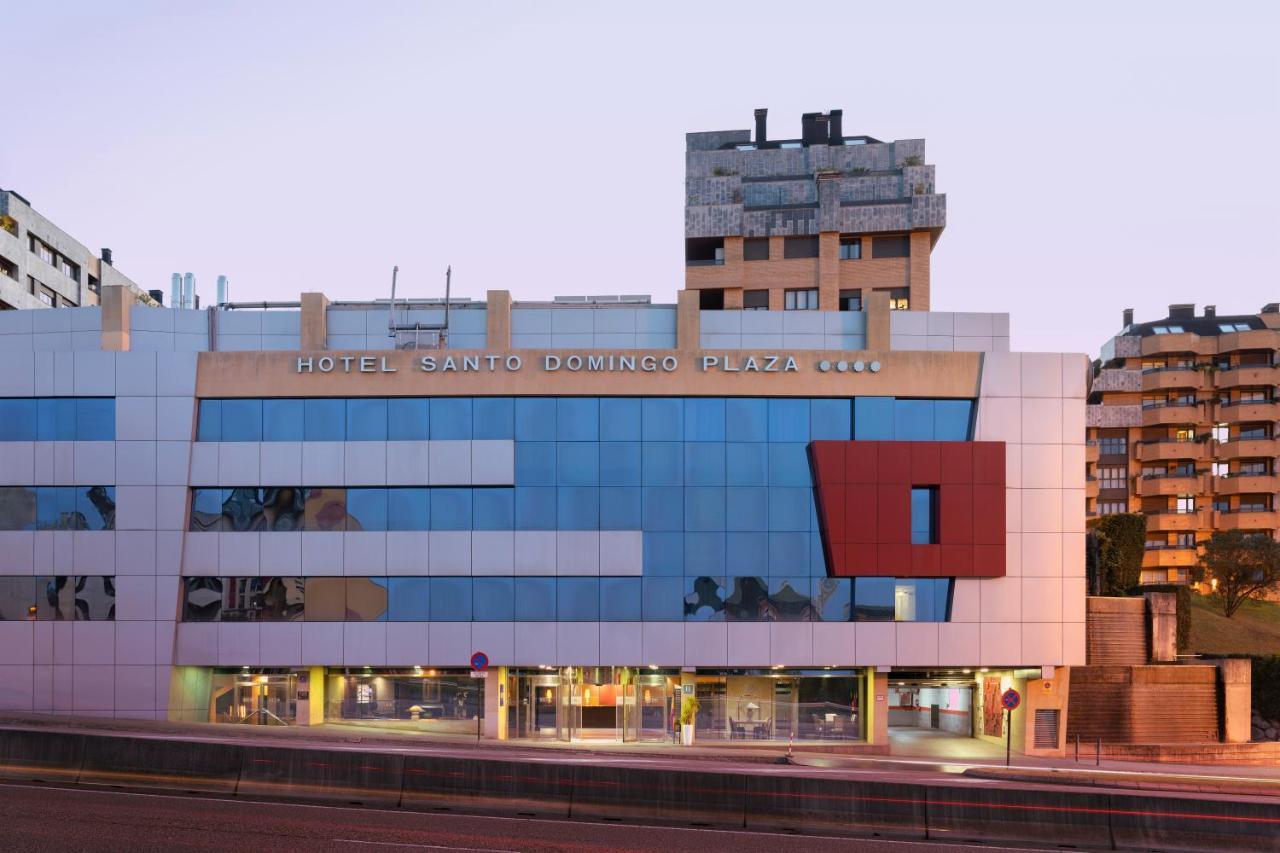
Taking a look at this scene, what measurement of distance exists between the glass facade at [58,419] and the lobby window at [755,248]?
3341 cm

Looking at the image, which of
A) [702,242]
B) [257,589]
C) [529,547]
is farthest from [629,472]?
[702,242]

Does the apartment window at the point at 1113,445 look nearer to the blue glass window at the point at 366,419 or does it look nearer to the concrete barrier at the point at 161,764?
the blue glass window at the point at 366,419

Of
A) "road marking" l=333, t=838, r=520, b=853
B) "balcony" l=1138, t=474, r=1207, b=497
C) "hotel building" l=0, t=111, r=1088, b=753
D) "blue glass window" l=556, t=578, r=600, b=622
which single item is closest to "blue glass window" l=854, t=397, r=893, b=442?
"hotel building" l=0, t=111, r=1088, b=753

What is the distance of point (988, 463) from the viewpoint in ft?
116

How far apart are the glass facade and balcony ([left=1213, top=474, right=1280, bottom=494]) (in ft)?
272

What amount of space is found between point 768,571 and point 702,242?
26.9m

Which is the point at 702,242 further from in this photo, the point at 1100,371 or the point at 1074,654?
the point at 1100,371

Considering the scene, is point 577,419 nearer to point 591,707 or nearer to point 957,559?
point 591,707

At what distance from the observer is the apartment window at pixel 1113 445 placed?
88.7m

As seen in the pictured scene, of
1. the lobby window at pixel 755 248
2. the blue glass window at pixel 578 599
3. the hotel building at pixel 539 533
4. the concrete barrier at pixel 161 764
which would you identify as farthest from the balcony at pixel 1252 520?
the concrete barrier at pixel 161 764

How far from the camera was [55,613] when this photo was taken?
35188 millimetres

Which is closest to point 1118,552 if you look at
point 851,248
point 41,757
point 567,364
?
point 851,248

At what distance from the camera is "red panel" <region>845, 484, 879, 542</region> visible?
35.3 meters

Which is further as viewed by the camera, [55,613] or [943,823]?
[55,613]
